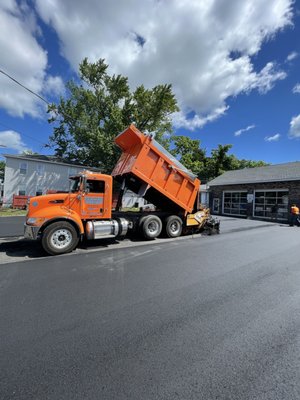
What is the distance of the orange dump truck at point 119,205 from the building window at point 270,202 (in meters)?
11.2

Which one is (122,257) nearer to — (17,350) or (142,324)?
(142,324)

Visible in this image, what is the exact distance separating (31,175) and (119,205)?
18.4 meters

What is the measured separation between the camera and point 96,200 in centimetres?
748

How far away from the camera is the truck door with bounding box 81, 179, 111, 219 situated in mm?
7277

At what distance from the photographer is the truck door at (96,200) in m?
7.28

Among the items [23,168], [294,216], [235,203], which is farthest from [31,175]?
[294,216]

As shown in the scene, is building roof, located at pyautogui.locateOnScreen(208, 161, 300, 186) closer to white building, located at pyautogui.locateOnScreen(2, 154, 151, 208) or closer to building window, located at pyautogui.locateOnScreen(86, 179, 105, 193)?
white building, located at pyautogui.locateOnScreen(2, 154, 151, 208)

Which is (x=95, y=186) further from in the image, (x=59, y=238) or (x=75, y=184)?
(x=59, y=238)

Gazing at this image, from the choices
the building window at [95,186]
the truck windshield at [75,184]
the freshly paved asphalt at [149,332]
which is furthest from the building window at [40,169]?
the freshly paved asphalt at [149,332]

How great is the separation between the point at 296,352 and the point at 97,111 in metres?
30.1

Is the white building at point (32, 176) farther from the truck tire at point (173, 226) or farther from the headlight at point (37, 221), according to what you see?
the headlight at point (37, 221)

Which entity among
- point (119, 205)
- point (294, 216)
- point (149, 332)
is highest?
point (119, 205)

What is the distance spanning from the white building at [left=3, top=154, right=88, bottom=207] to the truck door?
59.6ft

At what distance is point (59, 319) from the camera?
305 centimetres
